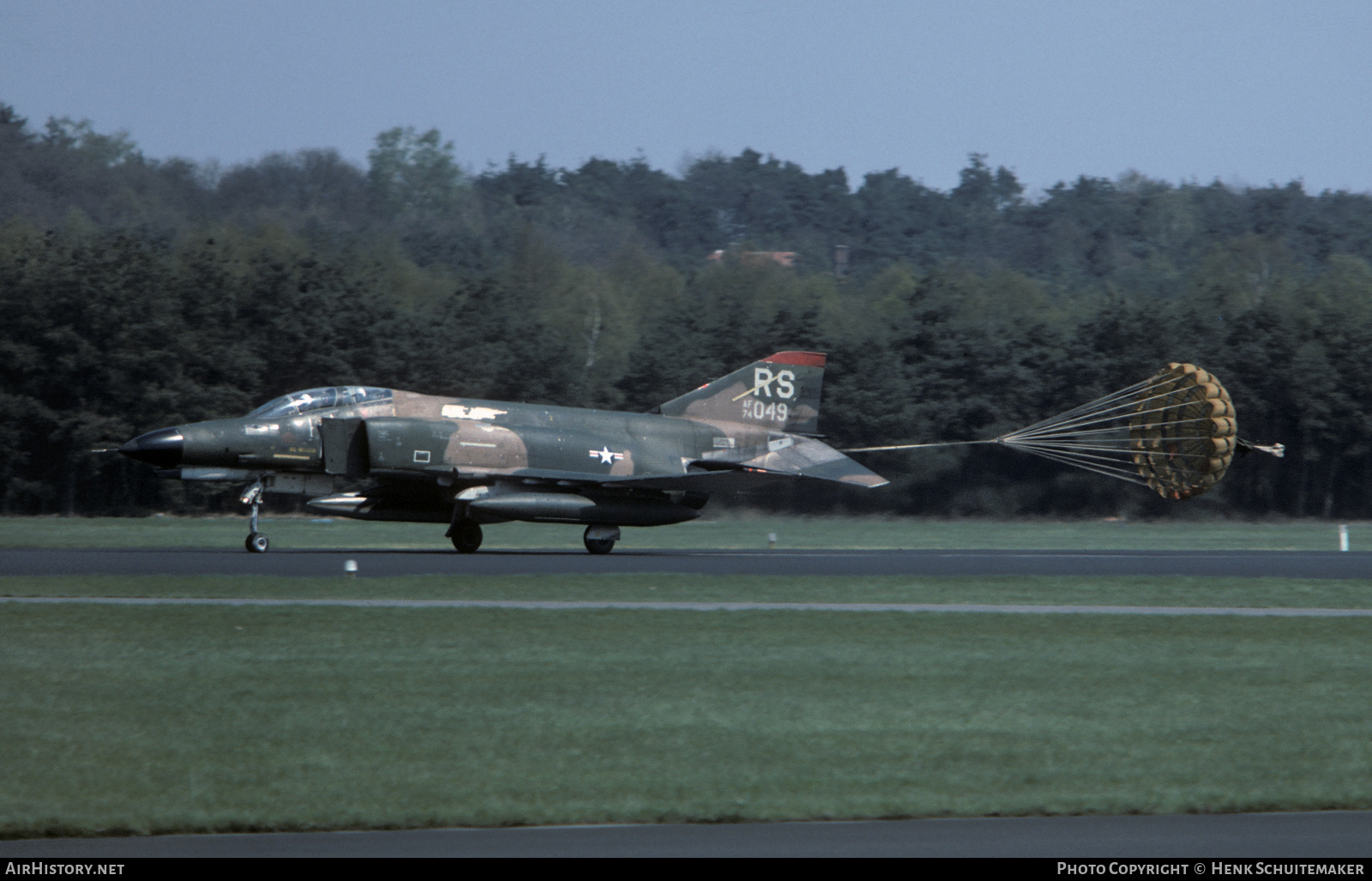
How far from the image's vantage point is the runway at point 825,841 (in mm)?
6766

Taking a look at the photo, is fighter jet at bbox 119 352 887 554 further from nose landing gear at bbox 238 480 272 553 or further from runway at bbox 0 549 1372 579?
runway at bbox 0 549 1372 579

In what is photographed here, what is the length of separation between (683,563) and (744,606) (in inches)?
290

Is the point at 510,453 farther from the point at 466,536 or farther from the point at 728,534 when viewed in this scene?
the point at 728,534

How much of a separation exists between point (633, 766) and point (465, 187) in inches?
5287

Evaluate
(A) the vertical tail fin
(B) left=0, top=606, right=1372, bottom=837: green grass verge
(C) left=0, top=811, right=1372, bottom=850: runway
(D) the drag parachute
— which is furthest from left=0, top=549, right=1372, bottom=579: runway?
(C) left=0, top=811, right=1372, bottom=850: runway

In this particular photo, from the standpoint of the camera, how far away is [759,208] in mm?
157750

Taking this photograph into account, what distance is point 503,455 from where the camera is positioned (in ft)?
84.9

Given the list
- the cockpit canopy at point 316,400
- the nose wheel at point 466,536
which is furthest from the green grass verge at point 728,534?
the cockpit canopy at point 316,400

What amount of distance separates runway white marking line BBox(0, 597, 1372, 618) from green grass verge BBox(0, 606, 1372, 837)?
1298 millimetres

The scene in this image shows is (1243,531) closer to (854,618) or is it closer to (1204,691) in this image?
(854,618)

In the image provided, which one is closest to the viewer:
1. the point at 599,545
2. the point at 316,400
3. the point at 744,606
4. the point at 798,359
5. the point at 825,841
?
the point at 825,841

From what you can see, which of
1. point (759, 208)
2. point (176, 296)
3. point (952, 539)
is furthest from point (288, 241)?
point (759, 208)

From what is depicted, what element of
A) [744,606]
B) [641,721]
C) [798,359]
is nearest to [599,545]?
[798,359]
